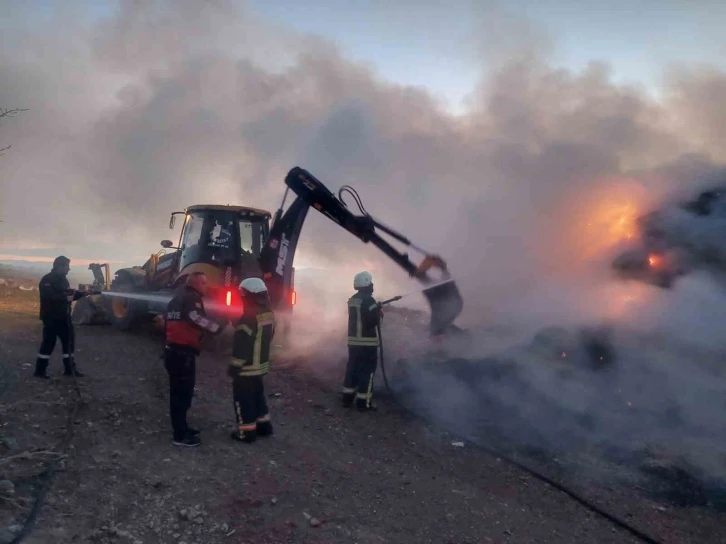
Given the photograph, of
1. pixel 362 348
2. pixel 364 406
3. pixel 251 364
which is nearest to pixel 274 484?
pixel 251 364

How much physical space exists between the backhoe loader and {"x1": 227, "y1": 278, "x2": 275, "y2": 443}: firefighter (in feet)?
9.69

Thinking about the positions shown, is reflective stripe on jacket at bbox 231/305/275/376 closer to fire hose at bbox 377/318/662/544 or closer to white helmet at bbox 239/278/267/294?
white helmet at bbox 239/278/267/294

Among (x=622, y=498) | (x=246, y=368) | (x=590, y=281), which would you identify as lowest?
(x=622, y=498)

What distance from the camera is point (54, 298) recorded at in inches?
289

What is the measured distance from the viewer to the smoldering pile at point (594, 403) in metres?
5.66

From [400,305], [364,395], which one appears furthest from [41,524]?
[400,305]

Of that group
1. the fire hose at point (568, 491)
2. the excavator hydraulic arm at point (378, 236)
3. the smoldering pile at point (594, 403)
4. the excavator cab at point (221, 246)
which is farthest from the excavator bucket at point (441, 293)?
the excavator cab at point (221, 246)

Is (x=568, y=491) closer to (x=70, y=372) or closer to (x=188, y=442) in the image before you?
(x=188, y=442)

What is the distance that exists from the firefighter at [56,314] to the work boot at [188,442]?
275 centimetres

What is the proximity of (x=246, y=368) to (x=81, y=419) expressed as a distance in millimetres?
1759

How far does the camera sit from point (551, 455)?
5.93 meters

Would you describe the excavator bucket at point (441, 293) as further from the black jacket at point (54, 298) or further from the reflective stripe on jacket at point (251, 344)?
the black jacket at point (54, 298)

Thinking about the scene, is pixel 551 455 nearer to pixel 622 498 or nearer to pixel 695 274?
pixel 622 498

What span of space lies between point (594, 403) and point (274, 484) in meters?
4.37
